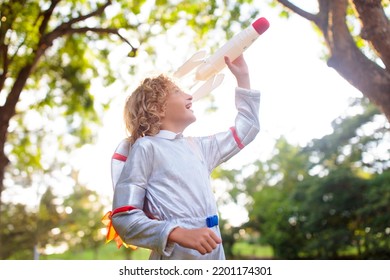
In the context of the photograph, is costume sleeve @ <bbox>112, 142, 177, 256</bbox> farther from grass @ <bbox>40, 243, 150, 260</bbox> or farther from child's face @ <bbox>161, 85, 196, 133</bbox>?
grass @ <bbox>40, 243, 150, 260</bbox>

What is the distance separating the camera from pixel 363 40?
12.2 ft

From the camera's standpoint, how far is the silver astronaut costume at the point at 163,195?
1843mm

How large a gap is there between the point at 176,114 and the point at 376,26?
6.30 ft

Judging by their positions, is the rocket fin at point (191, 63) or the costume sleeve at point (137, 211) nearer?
the costume sleeve at point (137, 211)

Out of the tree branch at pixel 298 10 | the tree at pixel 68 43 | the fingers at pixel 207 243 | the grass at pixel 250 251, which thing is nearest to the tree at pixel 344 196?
the grass at pixel 250 251

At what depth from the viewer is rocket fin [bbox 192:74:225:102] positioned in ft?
7.73

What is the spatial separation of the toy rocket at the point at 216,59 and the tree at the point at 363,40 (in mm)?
1583

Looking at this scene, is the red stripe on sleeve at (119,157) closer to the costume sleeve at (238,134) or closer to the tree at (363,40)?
the costume sleeve at (238,134)

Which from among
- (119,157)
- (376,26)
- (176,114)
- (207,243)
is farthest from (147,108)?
(376,26)

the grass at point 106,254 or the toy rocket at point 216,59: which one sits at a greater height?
the grass at point 106,254

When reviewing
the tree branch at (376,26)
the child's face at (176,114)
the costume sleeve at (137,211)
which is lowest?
the costume sleeve at (137,211)

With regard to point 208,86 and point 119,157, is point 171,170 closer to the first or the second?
point 119,157

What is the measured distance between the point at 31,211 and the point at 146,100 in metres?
24.8
